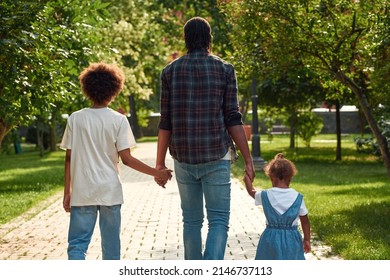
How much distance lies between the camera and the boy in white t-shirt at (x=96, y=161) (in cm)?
626

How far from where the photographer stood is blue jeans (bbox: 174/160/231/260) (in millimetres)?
6410

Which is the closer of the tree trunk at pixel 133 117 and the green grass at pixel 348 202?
the green grass at pixel 348 202

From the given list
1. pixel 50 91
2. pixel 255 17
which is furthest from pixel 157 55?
pixel 50 91

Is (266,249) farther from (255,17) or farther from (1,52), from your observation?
(255,17)

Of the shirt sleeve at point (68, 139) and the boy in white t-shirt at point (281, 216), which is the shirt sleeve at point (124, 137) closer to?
the shirt sleeve at point (68, 139)

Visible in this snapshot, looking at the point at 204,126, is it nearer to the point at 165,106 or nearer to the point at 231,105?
the point at 231,105

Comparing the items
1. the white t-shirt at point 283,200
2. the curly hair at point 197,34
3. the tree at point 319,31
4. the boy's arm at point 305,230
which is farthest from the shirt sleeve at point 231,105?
the tree at point 319,31

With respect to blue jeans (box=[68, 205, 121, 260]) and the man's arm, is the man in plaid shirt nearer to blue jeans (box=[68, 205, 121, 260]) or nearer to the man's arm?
the man's arm

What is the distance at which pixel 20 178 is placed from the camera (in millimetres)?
23719

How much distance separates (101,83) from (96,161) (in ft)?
1.74

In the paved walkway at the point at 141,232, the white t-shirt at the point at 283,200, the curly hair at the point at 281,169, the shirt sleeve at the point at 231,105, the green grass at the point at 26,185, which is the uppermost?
the shirt sleeve at the point at 231,105

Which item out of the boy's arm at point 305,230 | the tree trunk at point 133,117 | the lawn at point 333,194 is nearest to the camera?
the boy's arm at point 305,230

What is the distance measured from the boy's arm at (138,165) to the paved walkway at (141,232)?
8.67ft

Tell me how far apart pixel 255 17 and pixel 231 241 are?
12.4 feet
